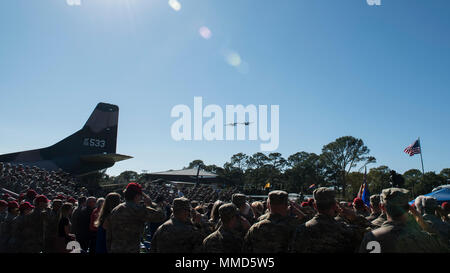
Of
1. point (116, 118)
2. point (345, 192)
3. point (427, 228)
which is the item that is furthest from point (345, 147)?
point (427, 228)

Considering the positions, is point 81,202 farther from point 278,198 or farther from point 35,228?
point 278,198

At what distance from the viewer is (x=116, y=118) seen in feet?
101

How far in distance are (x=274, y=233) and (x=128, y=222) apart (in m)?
2.24

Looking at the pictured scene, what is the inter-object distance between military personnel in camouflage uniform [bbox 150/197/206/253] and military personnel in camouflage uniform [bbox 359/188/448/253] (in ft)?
6.54

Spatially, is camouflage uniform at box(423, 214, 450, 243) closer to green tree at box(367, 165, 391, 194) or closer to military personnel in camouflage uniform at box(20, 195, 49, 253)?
military personnel in camouflage uniform at box(20, 195, 49, 253)

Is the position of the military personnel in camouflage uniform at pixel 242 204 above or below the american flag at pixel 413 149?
below

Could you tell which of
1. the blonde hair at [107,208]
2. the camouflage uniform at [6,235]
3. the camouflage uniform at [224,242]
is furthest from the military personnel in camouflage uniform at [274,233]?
the camouflage uniform at [6,235]

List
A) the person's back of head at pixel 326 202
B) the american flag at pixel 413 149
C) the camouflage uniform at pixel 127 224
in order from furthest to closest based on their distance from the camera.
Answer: the american flag at pixel 413 149 < the camouflage uniform at pixel 127 224 < the person's back of head at pixel 326 202

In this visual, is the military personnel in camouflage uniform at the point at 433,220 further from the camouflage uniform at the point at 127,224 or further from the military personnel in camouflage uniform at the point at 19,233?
the military personnel in camouflage uniform at the point at 19,233

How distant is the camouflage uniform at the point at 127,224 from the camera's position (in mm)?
4078

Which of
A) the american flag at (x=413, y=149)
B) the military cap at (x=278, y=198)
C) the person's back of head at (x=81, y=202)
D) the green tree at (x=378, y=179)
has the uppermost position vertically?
the american flag at (x=413, y=149)

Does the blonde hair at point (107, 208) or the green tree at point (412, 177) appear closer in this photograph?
the blonde hair at point (107, 208)
